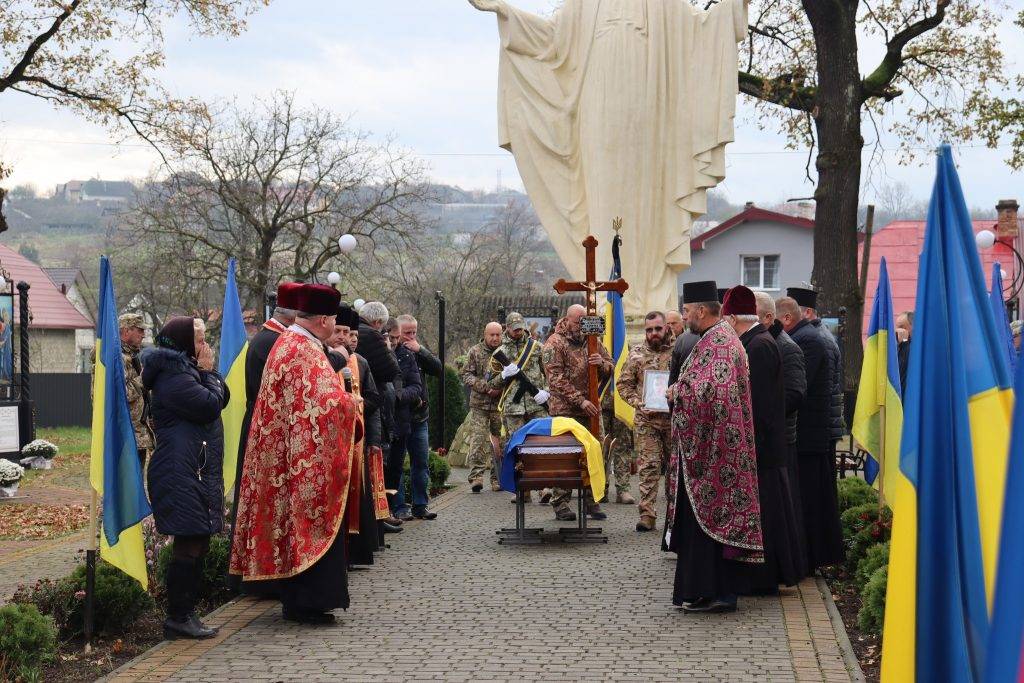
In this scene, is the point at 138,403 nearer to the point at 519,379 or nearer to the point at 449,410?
the point at 519,379

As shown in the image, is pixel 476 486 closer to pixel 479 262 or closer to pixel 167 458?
pixel 167 458

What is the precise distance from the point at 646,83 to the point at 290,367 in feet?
33.3

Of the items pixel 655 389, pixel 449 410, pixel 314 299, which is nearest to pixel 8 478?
pixel 449 410

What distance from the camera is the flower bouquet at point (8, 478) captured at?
1563 cm

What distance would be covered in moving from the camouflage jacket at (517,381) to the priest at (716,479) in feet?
16.6

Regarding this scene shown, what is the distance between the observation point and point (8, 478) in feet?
51.4

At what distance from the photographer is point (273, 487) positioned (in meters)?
7.23

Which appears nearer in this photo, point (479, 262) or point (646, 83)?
point (646, 83)

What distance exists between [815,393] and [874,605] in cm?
274

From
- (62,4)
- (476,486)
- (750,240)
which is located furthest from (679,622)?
(750,240)

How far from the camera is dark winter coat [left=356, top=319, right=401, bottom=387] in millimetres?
10641

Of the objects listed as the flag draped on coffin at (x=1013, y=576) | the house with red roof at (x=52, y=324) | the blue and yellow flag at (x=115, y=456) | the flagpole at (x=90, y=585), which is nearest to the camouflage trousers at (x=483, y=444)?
the blue and yellow flag at (x=115, y=456)

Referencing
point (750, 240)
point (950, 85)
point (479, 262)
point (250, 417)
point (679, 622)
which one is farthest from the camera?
point (479, 262)

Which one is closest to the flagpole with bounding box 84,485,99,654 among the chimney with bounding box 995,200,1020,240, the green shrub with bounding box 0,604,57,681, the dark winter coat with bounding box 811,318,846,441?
the green shrub with bounding box 0,604,57,681
